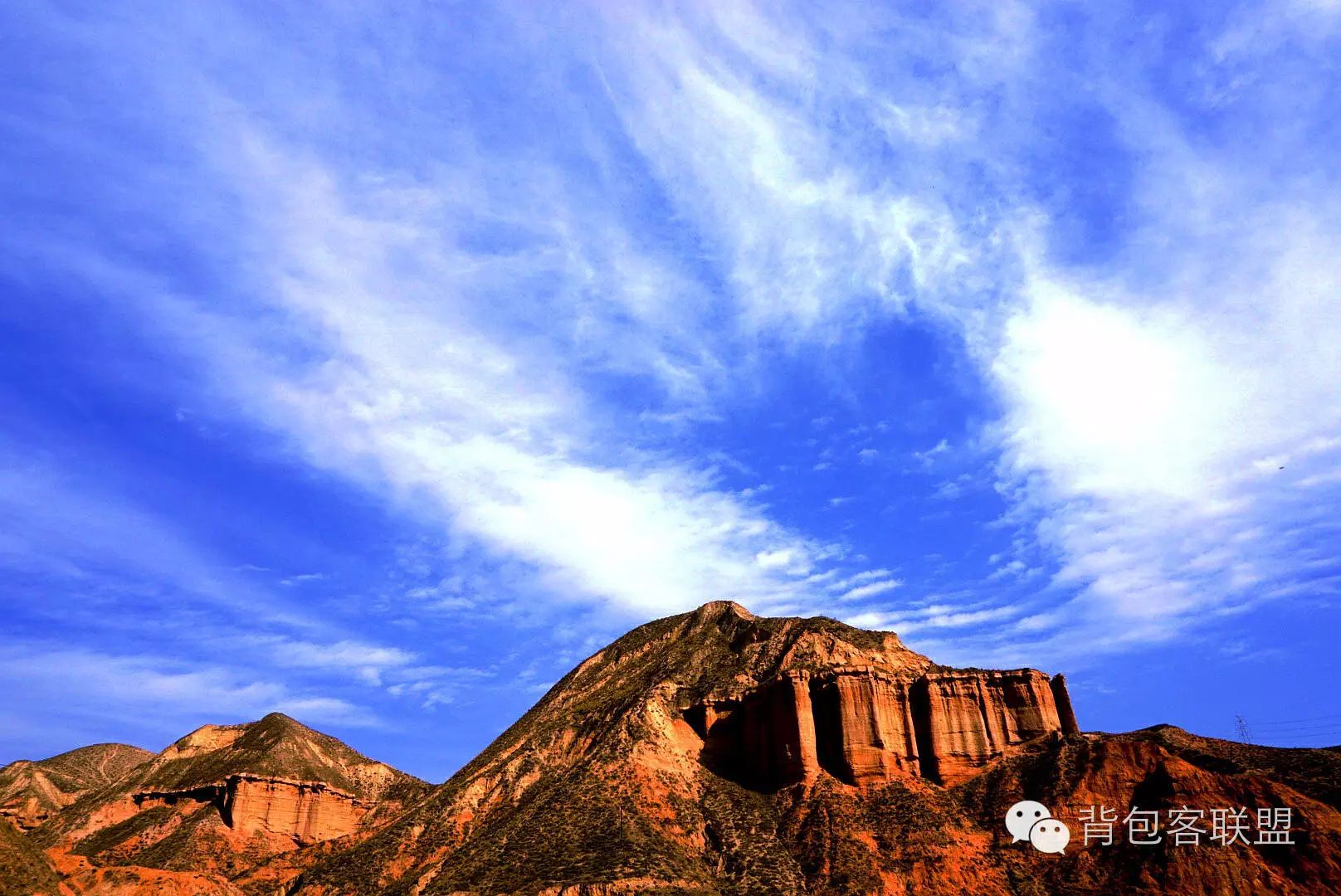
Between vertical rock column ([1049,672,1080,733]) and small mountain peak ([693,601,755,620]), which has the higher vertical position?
small mountain peak ([693,601,755,620])

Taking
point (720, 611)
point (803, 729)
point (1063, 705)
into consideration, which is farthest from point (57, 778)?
point (1063, 705)

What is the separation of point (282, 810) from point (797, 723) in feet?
246

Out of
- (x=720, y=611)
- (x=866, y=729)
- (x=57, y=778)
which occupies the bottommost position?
(x=866, y=729)

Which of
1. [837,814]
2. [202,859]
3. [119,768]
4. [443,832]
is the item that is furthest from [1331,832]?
[119,768]

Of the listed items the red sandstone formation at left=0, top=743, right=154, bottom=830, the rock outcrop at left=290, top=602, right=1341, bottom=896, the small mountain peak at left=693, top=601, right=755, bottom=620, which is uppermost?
the small mountain peak at left=693, top=601, right=755, bottom=620

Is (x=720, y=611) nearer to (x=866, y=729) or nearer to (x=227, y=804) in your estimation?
(x=866, y=729)

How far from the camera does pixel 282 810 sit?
12012 cm

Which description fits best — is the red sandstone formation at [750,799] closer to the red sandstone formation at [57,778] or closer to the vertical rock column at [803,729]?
the vertical rock column at [803,729]

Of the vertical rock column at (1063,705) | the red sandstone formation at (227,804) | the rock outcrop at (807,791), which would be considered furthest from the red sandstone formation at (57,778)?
the vertical rock column at (1063,705)

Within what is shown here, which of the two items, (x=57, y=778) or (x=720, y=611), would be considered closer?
(x=720, y=611)

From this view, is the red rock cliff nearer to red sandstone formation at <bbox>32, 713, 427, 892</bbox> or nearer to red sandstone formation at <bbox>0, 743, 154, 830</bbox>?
red sandstone formation at <bbox>32, 713, 427, 892</bbox>

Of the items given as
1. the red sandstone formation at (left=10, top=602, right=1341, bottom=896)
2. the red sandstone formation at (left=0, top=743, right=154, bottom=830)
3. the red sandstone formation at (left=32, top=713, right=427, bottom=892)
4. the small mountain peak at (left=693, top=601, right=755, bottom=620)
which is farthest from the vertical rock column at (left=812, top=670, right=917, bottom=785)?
the red sandstone formation at (left=0, top=743, right=154, bottom=830)

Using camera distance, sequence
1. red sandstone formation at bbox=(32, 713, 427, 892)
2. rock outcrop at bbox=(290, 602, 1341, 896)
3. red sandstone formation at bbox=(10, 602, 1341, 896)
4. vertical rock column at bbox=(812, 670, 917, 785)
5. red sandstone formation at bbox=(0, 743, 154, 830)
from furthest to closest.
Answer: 1. red sandstone formation at bbox=(0, 743, 154, 830)
2. red sandstone formation at bbox=(32, 713, 427, 892)
3. vertical rock column at bbox=(812, 670, 917, 785)
4. rock outcrop at bbox=(290, 602, 1341, 896)
5. red sandstone formation at bbox=(10, 602, 1341, 896)

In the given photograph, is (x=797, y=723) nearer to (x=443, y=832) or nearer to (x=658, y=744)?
(x=658, y=744)
